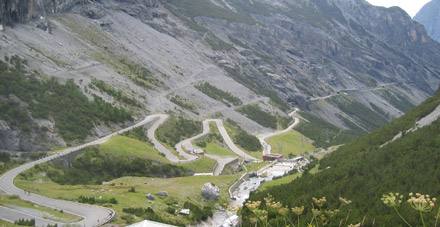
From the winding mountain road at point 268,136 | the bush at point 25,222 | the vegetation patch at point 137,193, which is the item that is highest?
the bush at point 25,222

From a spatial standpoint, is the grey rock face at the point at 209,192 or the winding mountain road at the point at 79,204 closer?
the winding mountain road at the point at 79,204

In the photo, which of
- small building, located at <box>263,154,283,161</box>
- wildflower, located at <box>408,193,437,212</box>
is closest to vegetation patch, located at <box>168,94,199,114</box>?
small building, located at <box>263,154,283,161</box>

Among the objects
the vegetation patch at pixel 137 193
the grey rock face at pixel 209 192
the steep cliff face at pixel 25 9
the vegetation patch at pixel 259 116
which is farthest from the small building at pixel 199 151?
the steep cliff face at pixel 25 9

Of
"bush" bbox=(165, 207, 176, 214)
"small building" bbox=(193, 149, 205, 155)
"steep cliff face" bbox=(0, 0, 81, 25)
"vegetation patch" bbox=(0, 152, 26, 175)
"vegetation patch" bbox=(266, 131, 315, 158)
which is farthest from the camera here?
"vegetation patch" bbox=(266, 131, 315, 158)

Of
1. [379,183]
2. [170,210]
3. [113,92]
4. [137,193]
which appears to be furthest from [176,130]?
[379,183]

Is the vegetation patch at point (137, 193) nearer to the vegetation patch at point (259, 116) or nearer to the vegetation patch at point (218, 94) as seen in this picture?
the vegetation patch at point (259, 116)

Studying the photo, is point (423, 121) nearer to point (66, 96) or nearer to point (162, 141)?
point (162, 141)

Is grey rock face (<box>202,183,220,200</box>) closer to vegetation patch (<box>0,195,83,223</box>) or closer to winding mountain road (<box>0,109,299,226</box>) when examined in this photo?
winding mountain road (<box>0,109,299,226</box>)
